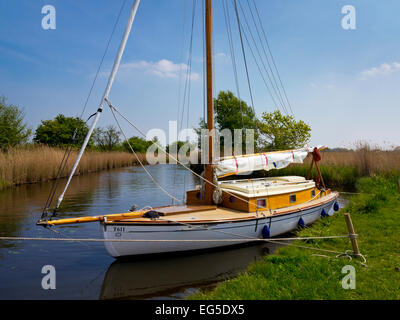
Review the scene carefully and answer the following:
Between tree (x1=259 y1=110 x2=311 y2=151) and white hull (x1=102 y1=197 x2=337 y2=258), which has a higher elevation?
tree (x1=259 y1=110 x2=311 y2=151)

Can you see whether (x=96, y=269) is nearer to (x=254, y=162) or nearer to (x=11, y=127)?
(x=254, y=162)

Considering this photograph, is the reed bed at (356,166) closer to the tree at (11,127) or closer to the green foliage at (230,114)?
the green foliage at (230,114)

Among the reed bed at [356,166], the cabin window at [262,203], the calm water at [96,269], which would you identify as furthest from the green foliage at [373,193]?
the calm water at [96,269]

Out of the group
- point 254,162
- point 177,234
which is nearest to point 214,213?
point 177,234

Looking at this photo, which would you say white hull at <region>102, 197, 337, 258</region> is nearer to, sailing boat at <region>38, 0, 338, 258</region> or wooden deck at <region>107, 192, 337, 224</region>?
sailing boat at <region>38, 0, 338, 258</region>

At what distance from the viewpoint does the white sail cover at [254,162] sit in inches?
402

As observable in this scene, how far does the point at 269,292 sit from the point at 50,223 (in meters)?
5.21

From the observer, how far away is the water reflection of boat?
21.3 feet

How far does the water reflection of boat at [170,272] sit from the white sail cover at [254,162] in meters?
2.87

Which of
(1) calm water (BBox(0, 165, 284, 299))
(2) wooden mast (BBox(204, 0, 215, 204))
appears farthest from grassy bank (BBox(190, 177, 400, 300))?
(2) wooden mast (BBox(204, 0, 215, 204))

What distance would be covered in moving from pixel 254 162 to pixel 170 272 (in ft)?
17.8

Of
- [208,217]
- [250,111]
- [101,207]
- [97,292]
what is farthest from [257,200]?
[250,111]

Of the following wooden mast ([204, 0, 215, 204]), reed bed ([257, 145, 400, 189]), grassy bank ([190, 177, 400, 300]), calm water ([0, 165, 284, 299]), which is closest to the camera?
grassy bank ([190, 177, 400, 300])

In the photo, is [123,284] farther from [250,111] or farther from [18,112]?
[250,111]
